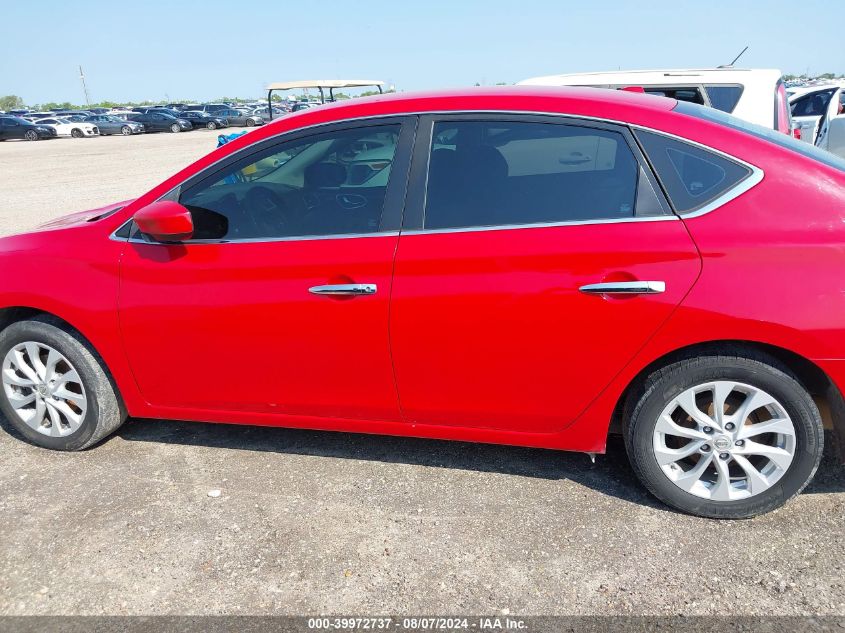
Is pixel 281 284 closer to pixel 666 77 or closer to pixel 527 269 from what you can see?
pixel 527 269

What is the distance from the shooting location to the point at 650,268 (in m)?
2.56

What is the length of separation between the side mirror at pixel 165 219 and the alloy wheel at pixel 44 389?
97 cm

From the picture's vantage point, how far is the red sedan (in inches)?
101

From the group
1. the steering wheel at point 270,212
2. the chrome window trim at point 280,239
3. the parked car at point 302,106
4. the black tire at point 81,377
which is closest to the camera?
the chrome window trim at point 280,239

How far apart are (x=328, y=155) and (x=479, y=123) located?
754 millimetres

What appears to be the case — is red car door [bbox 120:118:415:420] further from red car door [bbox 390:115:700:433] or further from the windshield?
the windshield

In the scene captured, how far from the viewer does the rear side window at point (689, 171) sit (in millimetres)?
2596

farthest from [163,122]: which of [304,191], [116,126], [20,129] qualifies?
[304,191]

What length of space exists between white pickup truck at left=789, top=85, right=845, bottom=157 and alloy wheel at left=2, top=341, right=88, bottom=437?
844cm

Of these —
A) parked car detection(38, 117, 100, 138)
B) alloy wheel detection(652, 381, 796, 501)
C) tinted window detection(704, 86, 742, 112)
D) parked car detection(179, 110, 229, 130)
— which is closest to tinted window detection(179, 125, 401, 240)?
alloy wheel detection(652, 381, 796, 501)

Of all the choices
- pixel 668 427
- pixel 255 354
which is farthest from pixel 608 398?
pixel 255 354

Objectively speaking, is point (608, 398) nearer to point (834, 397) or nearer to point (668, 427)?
point (668, 427)

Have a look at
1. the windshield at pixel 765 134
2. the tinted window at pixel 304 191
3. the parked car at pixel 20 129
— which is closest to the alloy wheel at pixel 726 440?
the windshield at pixel 765 134

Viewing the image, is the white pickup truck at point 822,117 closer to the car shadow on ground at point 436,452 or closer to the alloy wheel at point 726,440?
the car shadow on ground at point 436,452
